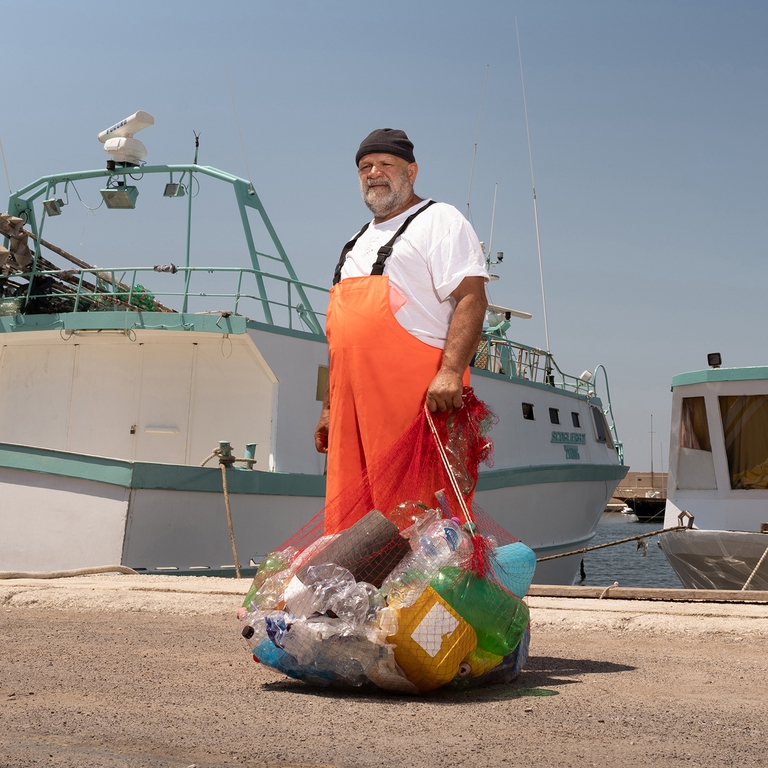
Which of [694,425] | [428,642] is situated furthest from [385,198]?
[694,425]

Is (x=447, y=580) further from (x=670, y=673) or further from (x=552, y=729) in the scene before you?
(x=670, y=673)

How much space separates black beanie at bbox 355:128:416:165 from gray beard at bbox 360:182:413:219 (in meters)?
0.11

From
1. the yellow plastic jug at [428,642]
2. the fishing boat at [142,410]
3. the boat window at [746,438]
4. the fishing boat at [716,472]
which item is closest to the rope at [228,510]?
the fishing boat at [142,410]

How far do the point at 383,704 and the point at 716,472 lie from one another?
837 centimetres

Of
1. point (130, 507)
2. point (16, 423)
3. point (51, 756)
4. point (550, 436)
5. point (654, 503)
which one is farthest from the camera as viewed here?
point (654, 503)

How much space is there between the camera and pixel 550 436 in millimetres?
13750

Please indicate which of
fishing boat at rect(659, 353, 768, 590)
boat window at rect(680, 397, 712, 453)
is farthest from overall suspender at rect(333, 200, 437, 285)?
boat window at rect(680, 397, 712, 453)

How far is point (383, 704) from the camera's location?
98.3 inches

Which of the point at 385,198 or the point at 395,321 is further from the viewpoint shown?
the point at 385,198

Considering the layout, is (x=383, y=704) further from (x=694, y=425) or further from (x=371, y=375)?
(x=694, y=425)

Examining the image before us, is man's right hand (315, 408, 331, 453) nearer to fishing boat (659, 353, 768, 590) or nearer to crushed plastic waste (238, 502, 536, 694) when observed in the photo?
crushed plastic waste (238, 502, 536, 694)

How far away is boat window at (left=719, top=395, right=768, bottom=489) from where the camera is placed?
387 inches

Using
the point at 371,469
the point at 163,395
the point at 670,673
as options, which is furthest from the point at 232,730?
the point at 163,395

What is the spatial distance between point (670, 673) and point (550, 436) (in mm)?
10889
